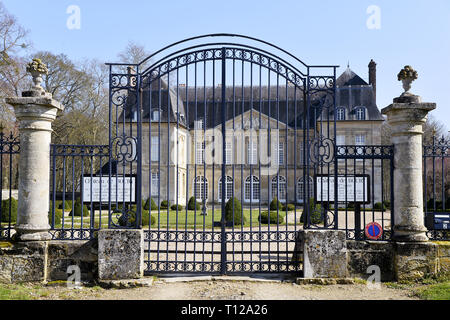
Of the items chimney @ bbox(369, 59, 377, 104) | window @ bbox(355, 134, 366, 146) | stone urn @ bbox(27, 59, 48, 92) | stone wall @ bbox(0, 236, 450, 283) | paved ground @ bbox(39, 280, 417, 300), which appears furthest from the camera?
chimney @ bbox(369, 59, 377, 104)

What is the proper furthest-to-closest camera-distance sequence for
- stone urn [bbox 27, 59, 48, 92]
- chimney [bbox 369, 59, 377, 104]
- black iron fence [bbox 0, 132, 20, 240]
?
chimney [bbox 369, 59, 377, 104], stone urn [bbox 27, 59, 48, 92], black iron fence [bbox 0, 132, 20, 240]

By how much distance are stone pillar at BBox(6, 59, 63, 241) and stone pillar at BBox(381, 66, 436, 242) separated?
4701mm

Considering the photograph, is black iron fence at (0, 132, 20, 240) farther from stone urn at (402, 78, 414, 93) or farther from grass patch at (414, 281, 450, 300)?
stone urn at (402, 78, 414, 93)

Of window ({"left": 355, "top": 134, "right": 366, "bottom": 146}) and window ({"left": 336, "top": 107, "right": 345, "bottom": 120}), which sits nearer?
window ({"left": 355, "top": 134, "right": 366, "bottom": 146})

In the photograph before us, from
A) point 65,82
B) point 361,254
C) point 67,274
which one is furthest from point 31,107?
point 65,82

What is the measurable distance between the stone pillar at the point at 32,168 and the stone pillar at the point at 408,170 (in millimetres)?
4701

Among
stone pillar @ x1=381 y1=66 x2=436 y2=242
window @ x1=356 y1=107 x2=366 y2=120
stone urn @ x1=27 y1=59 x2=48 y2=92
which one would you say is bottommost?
stone pillar @ x1=381 y1=66 x2=436 y2=242

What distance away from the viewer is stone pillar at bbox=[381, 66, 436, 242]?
5391 millimetres

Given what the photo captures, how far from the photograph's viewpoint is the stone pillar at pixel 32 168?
539 centimetres

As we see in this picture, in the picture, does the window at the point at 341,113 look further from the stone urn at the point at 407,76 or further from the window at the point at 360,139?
the stone urn at the point at 407,76

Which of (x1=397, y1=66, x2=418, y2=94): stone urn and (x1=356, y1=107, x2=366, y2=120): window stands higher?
(x1=356, y1=107, x2=366, y2=120): window

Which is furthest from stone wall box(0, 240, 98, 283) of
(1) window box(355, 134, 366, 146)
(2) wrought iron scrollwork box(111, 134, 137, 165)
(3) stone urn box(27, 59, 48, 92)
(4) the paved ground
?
(1) window box(355, 134, 366, 146)

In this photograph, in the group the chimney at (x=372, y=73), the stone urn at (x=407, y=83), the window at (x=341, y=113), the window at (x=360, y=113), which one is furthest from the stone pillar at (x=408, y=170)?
the chimney at (x=372, y=73)

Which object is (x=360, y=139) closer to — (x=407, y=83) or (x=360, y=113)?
(x=360, y=113)
